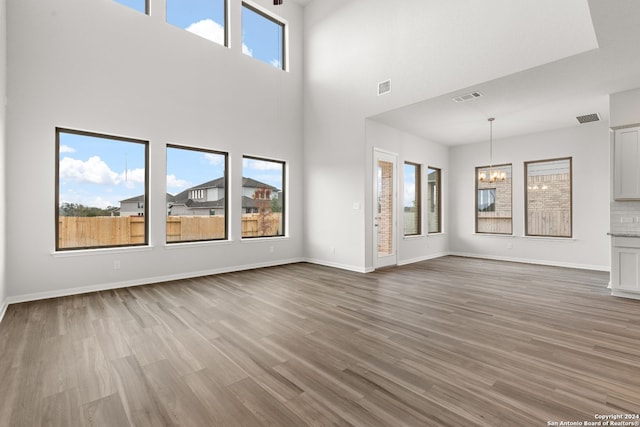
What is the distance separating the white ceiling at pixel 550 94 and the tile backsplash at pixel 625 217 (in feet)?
5.60

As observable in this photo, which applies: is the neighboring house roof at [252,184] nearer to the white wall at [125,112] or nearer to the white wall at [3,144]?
the white wall at [125,112]

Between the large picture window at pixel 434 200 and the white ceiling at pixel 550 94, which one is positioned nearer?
the white ceiling at pixel 550 94

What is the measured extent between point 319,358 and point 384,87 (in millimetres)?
4924

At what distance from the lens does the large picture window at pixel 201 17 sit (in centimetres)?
574

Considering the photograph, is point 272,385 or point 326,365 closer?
point 272,385

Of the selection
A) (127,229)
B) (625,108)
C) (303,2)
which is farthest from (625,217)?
(127,229)

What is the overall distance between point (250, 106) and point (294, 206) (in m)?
2.40

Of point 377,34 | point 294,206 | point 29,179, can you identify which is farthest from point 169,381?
point 377,34

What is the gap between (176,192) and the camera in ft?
18.7

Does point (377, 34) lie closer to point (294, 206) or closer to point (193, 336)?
point (294, 206)

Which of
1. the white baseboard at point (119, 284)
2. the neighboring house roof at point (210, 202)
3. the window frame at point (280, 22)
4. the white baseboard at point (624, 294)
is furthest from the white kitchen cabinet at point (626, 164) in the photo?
the window frame at point (280, 22)

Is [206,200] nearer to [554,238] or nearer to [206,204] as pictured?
[206,204]

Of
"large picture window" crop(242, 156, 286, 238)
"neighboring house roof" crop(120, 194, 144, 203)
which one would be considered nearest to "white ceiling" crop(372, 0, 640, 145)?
"large picture window" crop(242, 156, 286, 238)

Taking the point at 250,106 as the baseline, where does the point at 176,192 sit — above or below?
below
